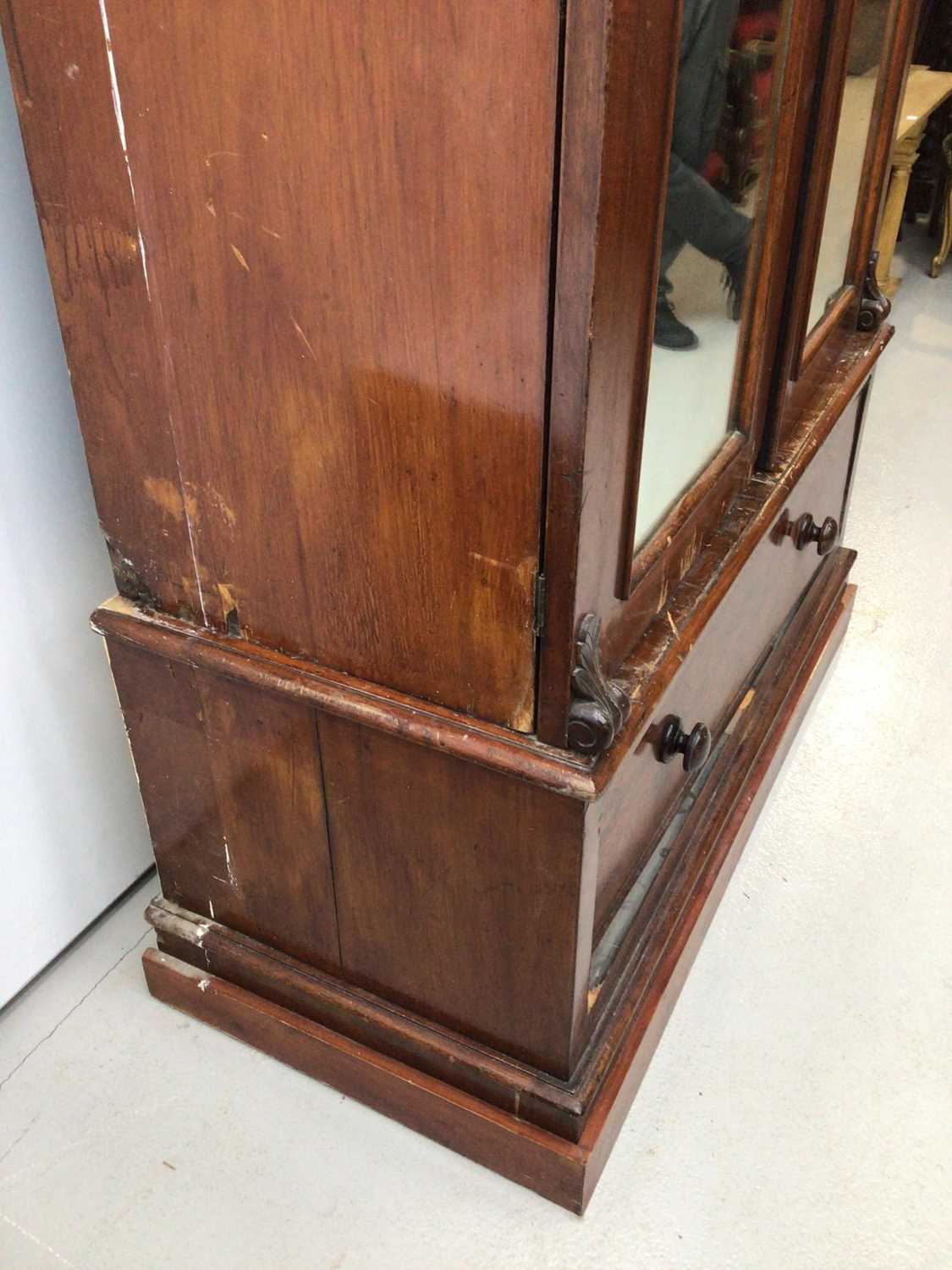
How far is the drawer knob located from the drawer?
0.01 metres

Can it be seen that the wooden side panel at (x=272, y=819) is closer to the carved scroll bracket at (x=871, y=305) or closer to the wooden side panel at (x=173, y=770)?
the wooden side panel at (x=173, y=770)

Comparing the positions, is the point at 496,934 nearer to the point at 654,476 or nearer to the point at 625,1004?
the point at 625,1004

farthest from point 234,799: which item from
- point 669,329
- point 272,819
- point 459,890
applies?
point 669,329

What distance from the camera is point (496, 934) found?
1101mm

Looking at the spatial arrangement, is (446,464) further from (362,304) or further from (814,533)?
(814,533)

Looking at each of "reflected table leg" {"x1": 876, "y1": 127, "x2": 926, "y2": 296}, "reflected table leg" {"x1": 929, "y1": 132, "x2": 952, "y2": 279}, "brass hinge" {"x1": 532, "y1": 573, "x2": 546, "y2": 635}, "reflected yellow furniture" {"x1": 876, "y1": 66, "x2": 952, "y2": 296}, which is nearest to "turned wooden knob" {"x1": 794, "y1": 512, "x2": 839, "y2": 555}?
"brass hinge" {"x1": 532, "y1": 573, "x2": 546, "y2": 635}

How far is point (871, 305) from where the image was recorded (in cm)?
162

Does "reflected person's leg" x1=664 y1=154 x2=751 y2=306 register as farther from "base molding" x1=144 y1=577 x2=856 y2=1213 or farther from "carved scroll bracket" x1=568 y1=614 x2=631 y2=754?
"base molding" x1=144 y1=577 x2=856 y2=1213

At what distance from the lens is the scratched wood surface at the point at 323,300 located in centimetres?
73

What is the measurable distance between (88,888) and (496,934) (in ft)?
2.07

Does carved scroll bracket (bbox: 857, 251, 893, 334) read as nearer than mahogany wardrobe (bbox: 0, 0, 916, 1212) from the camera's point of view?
No

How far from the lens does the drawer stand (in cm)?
113

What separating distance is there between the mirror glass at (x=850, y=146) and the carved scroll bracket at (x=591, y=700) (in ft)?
2.10

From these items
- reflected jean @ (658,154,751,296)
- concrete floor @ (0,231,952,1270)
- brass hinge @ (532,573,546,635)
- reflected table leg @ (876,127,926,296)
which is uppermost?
reflected jean @ (658,154,751,296)
